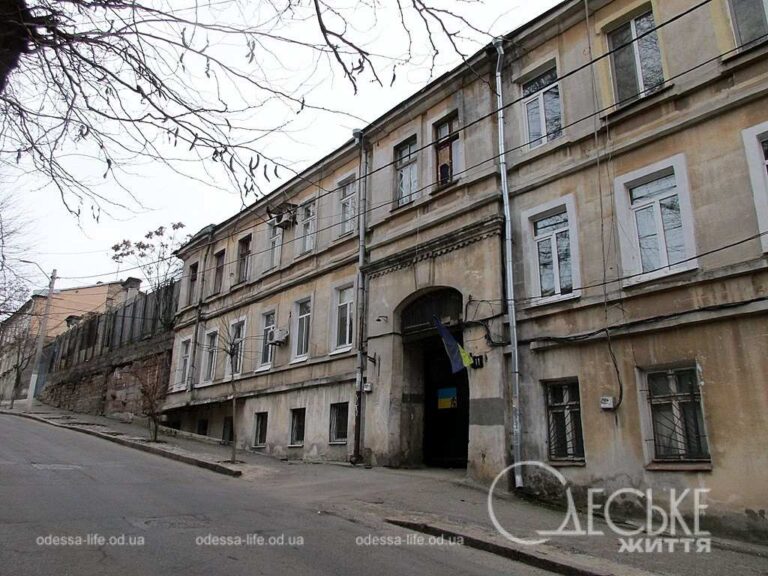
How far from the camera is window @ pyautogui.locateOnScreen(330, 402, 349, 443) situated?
15.8m

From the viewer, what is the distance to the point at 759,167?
891cm

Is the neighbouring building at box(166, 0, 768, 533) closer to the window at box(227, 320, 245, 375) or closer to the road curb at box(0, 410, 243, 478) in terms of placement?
the window at box(227, 320, 245, 375)

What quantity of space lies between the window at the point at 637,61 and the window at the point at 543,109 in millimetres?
1322

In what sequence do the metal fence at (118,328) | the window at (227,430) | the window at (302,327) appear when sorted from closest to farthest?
the window at (302,327)
the window at (227,430)
the metal fence at (118,328)

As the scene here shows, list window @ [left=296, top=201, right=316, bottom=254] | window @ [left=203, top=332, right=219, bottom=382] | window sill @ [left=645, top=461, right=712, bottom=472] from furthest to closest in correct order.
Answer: window @ [left=203, top=332, right=219, bottom=382]
window @ [left=296, top=201, right=316, bottom=254]
window sill @ [left=645, top=461, right=712, bottom=472]

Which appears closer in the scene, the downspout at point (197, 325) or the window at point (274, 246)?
the window at point (274, 246)

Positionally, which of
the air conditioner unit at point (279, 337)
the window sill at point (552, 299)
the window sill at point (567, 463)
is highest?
the air conditioner unit at point (279, 337)

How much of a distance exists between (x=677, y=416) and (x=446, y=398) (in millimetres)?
6068

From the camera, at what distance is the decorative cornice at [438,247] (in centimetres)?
1267

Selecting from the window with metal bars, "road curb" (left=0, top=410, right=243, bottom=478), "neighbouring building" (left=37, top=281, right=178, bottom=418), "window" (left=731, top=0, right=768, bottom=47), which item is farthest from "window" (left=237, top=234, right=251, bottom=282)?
"window" (left=731, top=0, right=768, bottom=47)

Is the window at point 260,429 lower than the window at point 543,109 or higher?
lower

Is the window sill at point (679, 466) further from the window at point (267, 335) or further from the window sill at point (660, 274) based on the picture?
the window at point (267, 335)

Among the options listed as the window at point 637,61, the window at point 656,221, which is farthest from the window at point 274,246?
the window at point 656,221

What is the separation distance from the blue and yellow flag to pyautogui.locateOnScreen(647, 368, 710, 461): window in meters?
3.70
